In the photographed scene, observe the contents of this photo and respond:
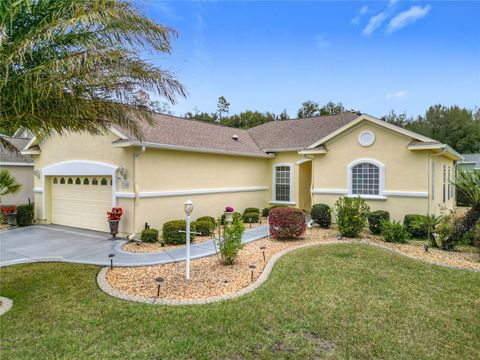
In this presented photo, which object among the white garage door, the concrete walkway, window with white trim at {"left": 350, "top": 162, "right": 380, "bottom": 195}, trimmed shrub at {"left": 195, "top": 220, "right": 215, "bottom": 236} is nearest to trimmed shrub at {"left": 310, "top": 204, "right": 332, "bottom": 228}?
window with white trim at {"left": 350, "top": 162, "right": 380, "bottom": 195}

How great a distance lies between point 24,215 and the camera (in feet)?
47.4

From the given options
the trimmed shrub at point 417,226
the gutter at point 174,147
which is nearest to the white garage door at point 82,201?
the gutter at point 174,147

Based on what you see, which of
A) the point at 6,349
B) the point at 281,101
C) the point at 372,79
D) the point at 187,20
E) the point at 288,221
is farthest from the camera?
the point at 281,101

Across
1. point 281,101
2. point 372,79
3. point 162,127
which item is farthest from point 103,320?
point 281,101

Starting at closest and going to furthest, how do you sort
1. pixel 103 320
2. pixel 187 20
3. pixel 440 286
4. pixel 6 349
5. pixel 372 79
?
pixel 6 349 → pixel 103 320 → pixel 440 286 → pixel 187 20 → pixel 372 79

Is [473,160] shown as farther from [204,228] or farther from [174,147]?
[174,147]

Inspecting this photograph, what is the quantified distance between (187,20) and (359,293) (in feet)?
40.6

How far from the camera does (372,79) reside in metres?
20.6

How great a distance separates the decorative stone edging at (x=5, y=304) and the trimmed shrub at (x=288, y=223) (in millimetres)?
8117

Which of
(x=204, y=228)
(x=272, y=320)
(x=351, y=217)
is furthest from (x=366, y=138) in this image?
(x=272, y=320)

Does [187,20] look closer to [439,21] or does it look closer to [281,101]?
[439,21]

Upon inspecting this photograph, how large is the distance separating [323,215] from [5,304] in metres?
11.7

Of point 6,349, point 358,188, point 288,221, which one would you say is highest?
point 358,188

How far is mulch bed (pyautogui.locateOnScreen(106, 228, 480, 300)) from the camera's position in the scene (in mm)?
6398
